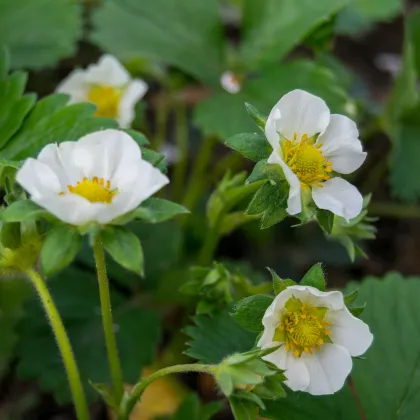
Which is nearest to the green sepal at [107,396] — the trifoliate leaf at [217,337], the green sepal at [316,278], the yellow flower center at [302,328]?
the trifoliate leaf at [217,337]

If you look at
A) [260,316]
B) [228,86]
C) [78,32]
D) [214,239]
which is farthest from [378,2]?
[260,316]

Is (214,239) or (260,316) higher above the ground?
(260,316)

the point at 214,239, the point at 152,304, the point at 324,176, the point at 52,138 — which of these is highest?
the point at 324,176

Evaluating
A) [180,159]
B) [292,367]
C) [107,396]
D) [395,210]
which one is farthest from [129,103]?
[395,210]

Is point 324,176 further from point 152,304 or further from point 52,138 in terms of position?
point 152,304

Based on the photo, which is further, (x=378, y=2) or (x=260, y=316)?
(x=378, y=2)
